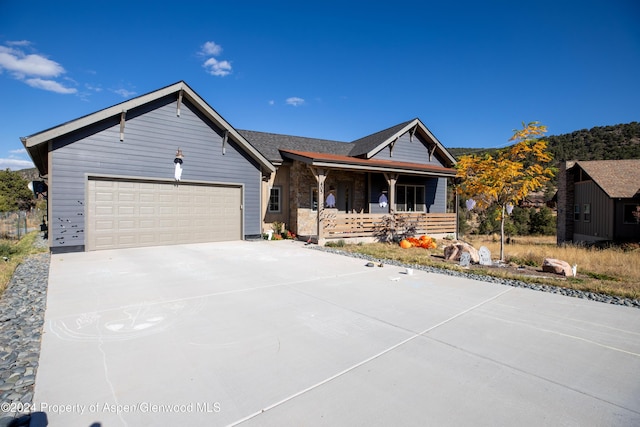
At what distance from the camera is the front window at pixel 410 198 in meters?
17.2

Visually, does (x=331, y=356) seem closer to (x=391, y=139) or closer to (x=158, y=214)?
(x=158, y=214)

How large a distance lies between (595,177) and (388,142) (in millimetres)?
12817

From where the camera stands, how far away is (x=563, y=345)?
348 centimetres

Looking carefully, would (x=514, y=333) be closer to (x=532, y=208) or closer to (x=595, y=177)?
(x=595, y=177)

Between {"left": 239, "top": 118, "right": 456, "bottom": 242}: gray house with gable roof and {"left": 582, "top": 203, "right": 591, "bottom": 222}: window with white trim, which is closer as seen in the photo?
{"left": 239, "top": 118, "right": 456, "bottom": 242}: gray house with gable roof

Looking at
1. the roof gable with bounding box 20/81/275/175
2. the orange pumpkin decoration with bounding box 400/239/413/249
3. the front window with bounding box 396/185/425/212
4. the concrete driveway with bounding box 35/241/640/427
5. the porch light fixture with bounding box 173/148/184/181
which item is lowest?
the concrete driveway with bounding box 35/241/640/427

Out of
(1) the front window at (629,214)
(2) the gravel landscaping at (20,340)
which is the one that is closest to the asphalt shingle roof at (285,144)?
(2) the gravel landscaping at (20,340)

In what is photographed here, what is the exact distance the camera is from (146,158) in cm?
1088

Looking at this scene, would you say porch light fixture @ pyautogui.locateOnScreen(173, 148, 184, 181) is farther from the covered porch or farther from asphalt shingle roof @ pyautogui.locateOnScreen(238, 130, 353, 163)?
the covered porch

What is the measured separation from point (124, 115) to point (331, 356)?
10749 millimetres

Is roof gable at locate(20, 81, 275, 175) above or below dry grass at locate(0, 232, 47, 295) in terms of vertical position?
above

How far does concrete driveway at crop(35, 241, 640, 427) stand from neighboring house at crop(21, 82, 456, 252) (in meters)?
5.03

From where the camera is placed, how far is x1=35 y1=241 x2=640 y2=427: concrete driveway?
2281 mm

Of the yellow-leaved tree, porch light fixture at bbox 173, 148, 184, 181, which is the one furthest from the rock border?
porch light fixture at bbox 173, 148, 184, 181
